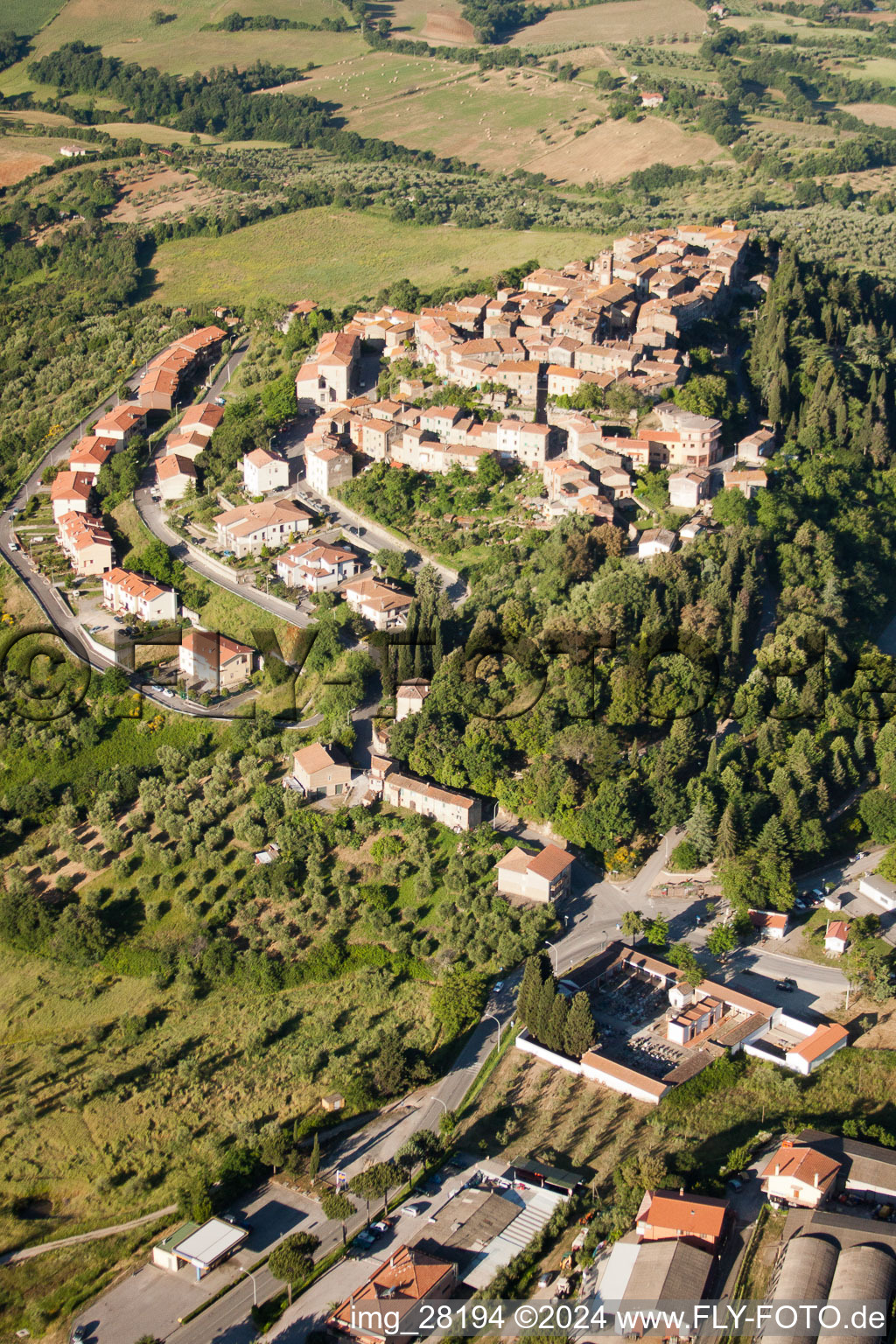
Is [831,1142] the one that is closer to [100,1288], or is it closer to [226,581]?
[100,1288]

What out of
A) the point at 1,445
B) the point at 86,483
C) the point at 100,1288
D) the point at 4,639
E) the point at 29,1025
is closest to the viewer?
the point at 100,1288

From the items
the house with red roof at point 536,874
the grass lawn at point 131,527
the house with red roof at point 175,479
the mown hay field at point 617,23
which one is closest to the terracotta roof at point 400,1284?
the house with red roof at point 536,874

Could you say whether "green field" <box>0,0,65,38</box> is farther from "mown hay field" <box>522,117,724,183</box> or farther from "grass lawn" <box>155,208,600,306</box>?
"grass lawn" <box>155,208,600,306</box>

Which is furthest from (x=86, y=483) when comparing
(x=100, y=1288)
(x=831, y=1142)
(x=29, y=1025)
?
(x=831, y=1142)

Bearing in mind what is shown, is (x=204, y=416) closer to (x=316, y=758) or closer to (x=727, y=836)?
(x=316, y=758)

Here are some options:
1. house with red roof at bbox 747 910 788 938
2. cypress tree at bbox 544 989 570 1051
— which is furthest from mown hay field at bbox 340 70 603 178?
cypress tree at bbox 544 989 570 1051

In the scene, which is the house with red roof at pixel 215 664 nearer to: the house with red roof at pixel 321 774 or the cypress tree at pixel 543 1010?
the house with red roof at pixel 321 774

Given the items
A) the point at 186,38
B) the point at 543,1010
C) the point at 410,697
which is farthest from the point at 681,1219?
the point at 186,38
